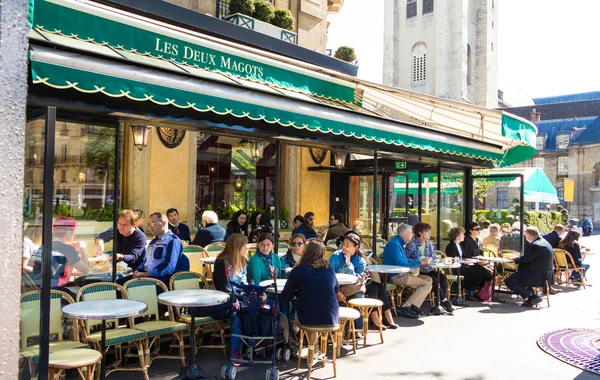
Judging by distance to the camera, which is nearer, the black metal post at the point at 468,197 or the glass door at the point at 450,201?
the glass door at the point at 450,201

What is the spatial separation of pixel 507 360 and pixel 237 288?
325cm

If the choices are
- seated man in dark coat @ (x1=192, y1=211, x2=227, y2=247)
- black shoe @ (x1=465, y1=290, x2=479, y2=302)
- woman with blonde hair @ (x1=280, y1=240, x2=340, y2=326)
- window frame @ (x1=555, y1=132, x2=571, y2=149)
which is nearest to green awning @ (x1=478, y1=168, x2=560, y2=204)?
black shoe @ (x1=465, y1=290, x2=479, y2=302)

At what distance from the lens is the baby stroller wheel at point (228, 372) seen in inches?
195

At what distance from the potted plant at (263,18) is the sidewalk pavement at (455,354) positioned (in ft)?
25.8

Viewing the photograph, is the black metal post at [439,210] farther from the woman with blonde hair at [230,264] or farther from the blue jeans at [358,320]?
the woman with blonde hair at [230,264]

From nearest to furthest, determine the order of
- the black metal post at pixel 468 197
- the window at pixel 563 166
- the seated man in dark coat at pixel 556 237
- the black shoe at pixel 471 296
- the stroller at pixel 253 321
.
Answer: the stroller at pixel 253 321 → the black shoe at pixel 471 296 → the black metal post at pixel 468 197 → the seated man in dark coat at pixel 556 237 → the window at pixel 563 166

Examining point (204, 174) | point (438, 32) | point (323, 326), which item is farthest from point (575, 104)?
point (323, 326)

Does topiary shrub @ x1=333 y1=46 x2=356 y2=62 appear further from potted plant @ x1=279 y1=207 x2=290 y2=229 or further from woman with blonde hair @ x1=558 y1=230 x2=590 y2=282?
woman with blonde hair @ x1=558 y1=230 x2=590 y2=282

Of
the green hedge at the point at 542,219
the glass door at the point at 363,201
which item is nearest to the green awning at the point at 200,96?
the glass door at the point at 363,201

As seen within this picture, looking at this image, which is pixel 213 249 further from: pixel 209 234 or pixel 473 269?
pixel 473 269

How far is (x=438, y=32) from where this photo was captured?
5266 centimetres

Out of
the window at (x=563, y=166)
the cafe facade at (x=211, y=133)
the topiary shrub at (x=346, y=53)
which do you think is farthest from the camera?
the window at (x=563, y=166)

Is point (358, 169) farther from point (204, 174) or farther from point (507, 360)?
point (507, 360)

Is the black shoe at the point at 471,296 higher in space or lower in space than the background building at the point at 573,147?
lower
